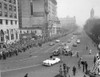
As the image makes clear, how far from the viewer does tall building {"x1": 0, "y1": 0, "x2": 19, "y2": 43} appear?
5516cm

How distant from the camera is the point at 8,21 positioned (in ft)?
195

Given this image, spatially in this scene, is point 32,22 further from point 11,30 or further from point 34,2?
point 11,30

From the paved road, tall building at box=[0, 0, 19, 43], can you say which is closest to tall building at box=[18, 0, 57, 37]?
tall building at box=[0, 0, 19, 43]

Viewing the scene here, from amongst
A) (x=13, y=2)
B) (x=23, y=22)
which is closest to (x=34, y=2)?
(x=23, y=22)

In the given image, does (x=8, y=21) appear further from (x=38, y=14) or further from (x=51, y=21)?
(x=51, y=21)

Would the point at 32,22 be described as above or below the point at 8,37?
above

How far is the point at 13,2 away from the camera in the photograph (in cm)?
6406

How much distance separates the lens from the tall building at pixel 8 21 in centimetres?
5516

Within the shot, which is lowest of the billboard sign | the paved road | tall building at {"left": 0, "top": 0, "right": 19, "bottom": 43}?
the paved road

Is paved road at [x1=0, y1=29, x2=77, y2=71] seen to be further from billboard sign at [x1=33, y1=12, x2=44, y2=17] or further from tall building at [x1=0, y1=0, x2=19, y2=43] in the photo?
billboard sign at [x1=33, y1=12, x2=44, y2=17]

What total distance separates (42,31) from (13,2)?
33015 mm

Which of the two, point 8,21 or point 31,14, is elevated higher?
point 31,14

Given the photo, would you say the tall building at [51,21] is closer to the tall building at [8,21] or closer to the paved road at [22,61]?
the tall building at [8,21]

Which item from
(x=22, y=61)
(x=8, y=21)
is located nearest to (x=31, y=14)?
(x=8, y=21)
